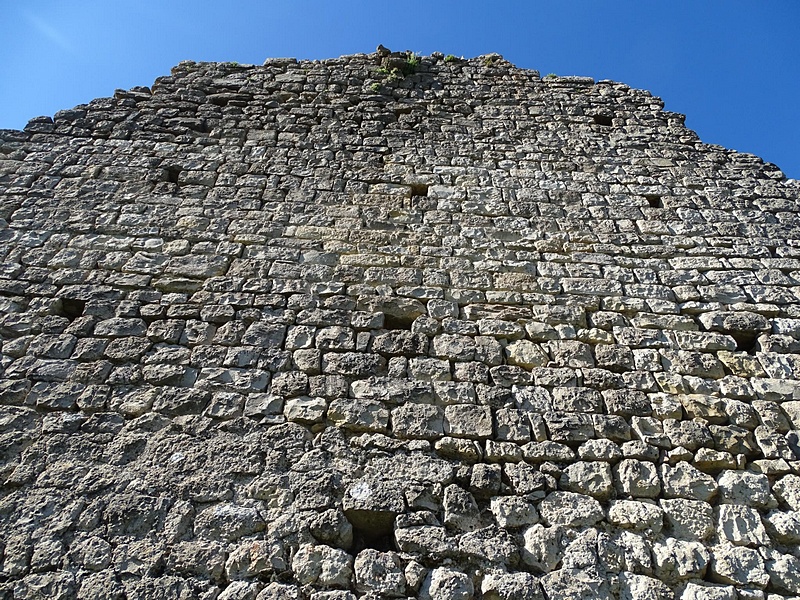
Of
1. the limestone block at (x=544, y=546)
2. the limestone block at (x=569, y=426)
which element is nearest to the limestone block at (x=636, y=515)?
the limestone block at (x=544, y=546)

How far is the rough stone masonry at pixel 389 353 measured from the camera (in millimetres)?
2467

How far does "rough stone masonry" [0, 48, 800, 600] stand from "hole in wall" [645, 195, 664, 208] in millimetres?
145

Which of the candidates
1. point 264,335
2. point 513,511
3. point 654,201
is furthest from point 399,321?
point 654,201

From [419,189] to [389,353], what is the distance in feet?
5.47

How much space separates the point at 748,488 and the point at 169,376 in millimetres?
3189

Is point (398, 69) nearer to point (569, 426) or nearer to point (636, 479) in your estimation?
point (569, 426)

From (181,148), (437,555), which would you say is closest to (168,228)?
(181,148)

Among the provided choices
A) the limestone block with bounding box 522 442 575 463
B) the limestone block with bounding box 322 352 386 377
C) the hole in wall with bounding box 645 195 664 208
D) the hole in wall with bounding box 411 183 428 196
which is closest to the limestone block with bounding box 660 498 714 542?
the limestone block with bounding box 522 442 575 463

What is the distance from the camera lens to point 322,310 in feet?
11.1

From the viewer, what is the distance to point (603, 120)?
505 centimetres

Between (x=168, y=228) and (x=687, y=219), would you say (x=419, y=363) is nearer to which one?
(x=168, y=228)

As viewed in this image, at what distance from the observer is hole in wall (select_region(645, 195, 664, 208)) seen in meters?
4.30


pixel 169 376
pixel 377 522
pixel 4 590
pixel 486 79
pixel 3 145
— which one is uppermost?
pixel 486 79

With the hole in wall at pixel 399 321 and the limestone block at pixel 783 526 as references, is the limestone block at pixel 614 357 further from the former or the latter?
the hole in wall at pixel 399 321
